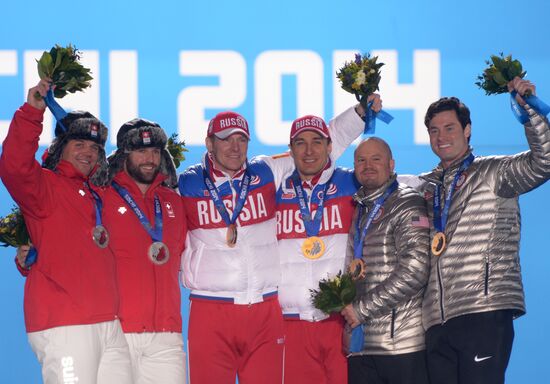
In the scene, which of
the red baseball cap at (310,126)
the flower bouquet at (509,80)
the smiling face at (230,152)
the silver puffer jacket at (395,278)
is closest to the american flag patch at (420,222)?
the silver puffer jacket at (395,278)

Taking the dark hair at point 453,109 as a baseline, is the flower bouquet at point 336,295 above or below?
below

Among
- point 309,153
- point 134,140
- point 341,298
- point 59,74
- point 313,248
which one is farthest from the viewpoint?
point 309,153

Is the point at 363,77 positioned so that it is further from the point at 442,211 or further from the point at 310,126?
the point at 442,211

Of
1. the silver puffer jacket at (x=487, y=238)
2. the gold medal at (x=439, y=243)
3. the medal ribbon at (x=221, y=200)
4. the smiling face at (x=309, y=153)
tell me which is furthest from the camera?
the smiling face at (x=309, y=153)

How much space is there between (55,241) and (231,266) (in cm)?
97

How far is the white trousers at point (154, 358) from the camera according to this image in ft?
15.1

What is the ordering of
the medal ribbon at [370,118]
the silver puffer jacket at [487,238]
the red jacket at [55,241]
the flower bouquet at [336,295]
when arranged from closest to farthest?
the red jacket at [55,241] → the silver puffer jacket at [487,238] → the flower bouquet at [336,295] → the medal ribbon at [370,118]

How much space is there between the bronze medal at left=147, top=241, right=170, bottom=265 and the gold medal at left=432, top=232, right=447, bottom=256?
52.2 inches

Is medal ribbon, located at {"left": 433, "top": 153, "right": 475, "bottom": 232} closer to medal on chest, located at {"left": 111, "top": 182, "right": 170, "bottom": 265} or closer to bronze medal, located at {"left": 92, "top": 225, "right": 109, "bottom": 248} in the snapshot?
medal on chest, located at {"left": 111, "top": 182, "right": 170, "bottom": 265}

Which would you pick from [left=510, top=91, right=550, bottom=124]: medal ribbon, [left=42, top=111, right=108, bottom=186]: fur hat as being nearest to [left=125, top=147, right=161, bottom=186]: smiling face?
[left=42, top=111, right=108, bottom=186]: fur hat

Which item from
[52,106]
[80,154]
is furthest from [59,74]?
[80,154]

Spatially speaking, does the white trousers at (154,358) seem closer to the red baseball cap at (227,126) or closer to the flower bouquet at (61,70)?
the red baseball cap at (227,126)

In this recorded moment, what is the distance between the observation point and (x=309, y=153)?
5.04 metres

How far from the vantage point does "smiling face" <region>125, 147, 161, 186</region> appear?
4.82m
